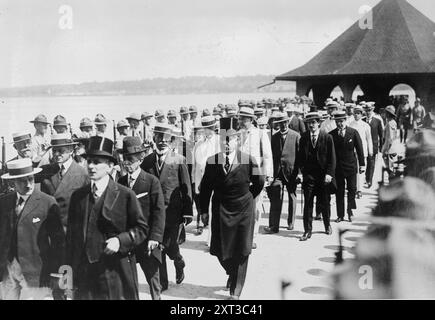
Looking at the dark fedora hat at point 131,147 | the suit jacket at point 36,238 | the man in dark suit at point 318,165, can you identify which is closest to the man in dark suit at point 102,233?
the suit jacket at point 36,238

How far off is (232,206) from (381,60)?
1941cm

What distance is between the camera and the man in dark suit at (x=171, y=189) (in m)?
6.35

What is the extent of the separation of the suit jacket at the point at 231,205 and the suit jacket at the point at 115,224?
1.47 metres

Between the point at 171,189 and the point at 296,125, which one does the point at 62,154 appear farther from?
the point at 296,125

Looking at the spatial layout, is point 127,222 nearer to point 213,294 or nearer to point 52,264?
point 52,264

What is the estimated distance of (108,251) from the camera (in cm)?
455

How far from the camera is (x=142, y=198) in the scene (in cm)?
540

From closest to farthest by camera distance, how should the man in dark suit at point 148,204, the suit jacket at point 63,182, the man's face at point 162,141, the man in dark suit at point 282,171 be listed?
the man in dark suit at point 148,204 < the suit jacket at point 63,182 < the man's face at point 162,141 < the man in dark suit at point 282,171

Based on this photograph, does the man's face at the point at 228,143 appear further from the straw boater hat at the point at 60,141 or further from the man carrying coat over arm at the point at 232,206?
the straw boater hat at the point at 60,141

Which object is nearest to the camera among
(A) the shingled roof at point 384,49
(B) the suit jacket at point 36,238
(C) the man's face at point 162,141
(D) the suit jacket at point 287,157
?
(B) the suit jacket at point 36,238

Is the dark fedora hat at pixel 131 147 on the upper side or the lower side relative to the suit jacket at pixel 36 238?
upper
